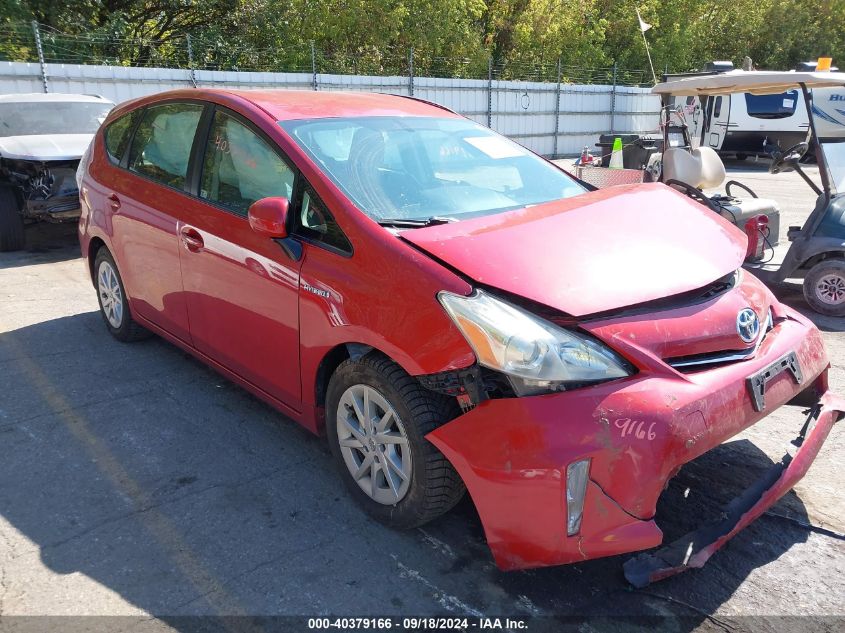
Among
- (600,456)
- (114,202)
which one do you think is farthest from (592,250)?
(114,202)

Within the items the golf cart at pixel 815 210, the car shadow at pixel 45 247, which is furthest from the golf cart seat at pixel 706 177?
the car shadow at pixel 45 247

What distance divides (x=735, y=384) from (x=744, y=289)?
62cm

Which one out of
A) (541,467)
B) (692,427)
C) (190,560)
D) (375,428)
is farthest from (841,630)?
(190,560)

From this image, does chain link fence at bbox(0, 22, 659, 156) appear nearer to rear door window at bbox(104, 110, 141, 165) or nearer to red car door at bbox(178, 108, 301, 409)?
rear door window at bbox(104, 110, 141, 165)

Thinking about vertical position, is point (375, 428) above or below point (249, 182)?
below

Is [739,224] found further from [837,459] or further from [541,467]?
[541,467]

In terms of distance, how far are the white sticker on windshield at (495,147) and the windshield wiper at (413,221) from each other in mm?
946

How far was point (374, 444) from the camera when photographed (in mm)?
2809

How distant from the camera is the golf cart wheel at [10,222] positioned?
8016mm

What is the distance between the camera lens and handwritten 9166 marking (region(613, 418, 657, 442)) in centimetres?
220

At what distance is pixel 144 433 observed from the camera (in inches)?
147

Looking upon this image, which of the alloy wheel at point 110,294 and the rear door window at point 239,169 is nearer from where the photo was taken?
the rear door window at point 239,169

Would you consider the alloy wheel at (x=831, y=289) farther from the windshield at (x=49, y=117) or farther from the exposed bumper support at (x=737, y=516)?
the windshield at (x=49, y=117)

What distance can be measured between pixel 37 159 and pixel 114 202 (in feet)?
13.1
